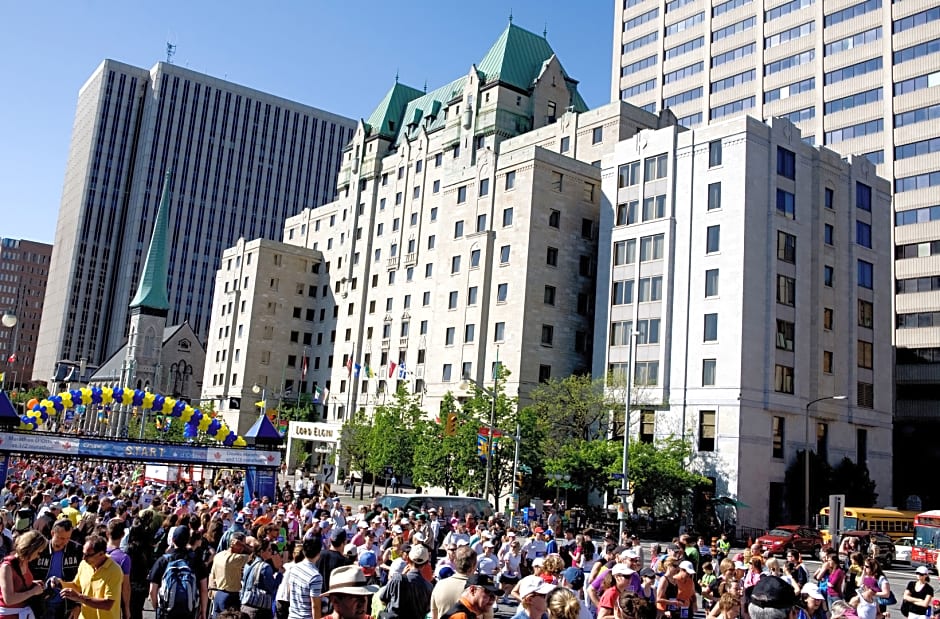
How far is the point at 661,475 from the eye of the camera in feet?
154

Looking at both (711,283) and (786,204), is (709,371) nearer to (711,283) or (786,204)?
(711,283)

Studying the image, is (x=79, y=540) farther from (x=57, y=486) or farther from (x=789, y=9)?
(x=789, y=9)

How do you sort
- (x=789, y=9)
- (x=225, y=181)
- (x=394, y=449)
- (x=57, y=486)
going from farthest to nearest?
1. (x=225, y=181)
2. (x=789, y=9)
3. (x=394, y=449)
4. (x=57, y=486)

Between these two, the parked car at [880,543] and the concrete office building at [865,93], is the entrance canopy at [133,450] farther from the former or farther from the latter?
the concrete office building at [865,93]

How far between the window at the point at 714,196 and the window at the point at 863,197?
41.8ft

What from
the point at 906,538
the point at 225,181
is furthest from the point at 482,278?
the point at 225,181

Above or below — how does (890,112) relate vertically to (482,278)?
above

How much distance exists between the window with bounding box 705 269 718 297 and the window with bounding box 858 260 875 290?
13.5 m

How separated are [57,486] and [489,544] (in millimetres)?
18728

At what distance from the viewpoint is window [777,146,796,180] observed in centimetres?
5588

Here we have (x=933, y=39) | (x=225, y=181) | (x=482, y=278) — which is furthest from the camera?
(x=225, y=181)

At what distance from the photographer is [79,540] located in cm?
1595

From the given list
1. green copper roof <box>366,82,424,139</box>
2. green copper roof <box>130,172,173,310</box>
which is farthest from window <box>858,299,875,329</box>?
green copper roof <box>130,172,173,310</box>

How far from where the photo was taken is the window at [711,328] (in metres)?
53.4
